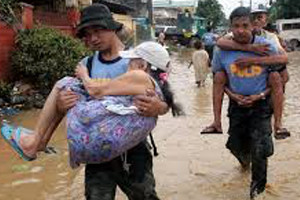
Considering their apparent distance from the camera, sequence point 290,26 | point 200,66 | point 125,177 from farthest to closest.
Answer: point 290,26
point 200,66
point 125,177

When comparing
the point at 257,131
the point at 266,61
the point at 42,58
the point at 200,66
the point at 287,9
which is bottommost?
the point at 287,9

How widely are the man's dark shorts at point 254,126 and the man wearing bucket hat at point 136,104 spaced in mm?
1799

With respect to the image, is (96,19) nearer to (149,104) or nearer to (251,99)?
(149,104)

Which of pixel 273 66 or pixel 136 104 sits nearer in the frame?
pixel 136 104

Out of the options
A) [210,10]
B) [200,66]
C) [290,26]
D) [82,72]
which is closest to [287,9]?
[290,26]

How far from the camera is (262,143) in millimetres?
5484

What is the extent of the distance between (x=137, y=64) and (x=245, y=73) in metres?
1.95

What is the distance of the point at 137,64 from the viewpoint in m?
3.77

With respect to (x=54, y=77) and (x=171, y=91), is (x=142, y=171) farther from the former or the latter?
(x=54, y=77)

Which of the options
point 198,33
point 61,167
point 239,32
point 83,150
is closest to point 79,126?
point 83,150

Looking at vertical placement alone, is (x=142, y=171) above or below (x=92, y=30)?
below

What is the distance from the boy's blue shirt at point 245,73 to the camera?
5.43m

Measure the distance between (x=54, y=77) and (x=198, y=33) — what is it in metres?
36.8

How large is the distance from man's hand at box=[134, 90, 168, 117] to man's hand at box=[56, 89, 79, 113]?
1.25 ft
